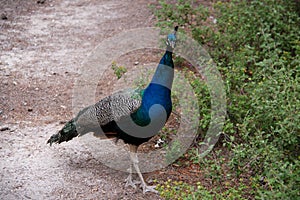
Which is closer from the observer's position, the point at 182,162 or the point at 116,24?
the point at 182,162

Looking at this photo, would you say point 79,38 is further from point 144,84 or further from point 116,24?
point 144,84

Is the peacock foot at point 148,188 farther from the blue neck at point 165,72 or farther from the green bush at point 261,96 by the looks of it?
the blue neck at point 165,72

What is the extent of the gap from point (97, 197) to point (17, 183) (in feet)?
2.62

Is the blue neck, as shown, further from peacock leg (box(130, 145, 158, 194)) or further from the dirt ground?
the dirt ground

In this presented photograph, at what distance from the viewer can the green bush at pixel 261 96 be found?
3.63 m

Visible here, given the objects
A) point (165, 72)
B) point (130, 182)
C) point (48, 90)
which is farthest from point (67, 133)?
point (48, 90)

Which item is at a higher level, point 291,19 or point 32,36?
point 291,19

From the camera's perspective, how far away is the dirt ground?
14.3ft

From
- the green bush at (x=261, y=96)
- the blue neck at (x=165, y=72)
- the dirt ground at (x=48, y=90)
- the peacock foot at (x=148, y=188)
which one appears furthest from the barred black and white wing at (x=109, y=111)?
the green bush at (x=261, y=96)

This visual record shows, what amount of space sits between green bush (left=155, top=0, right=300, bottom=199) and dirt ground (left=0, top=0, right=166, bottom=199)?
3.37ft

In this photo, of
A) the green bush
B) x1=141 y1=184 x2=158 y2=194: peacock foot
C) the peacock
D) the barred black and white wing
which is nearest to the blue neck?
the peacock

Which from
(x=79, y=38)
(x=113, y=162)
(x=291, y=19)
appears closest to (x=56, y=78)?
(x=79, y=38)

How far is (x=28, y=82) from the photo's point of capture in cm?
653

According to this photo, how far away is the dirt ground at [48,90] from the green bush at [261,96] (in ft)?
3.37
